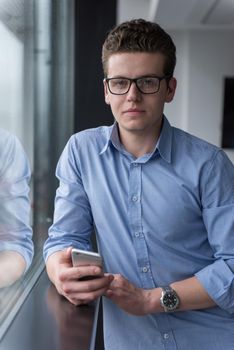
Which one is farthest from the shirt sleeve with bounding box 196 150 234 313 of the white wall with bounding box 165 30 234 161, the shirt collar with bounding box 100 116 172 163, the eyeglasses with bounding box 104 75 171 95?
the white wall with bounding box 165 30 234 161

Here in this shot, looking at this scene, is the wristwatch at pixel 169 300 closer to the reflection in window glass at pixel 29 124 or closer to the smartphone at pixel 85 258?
the smartphone at pixel 85 258

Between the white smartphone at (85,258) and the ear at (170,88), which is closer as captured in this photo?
the white smartphone at (85,258)

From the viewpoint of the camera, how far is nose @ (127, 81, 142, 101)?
834 millimetres

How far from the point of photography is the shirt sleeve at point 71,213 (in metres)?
0.92

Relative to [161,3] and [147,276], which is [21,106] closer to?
[147,276]

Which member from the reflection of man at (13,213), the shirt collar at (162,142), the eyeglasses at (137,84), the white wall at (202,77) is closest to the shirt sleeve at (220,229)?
the shirt collar at (162,142)

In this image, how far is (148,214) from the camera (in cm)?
88

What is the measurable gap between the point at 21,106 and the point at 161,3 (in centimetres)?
262

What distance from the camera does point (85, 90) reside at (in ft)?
5.28

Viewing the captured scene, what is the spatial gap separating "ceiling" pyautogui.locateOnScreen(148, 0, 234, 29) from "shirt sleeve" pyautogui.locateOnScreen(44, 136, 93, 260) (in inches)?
113

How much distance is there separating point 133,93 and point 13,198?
43 cm

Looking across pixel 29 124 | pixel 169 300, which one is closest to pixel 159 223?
pixel 169 300

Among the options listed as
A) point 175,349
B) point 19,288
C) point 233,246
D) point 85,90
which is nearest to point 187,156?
point 233,246

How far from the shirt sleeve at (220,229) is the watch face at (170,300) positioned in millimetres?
66
